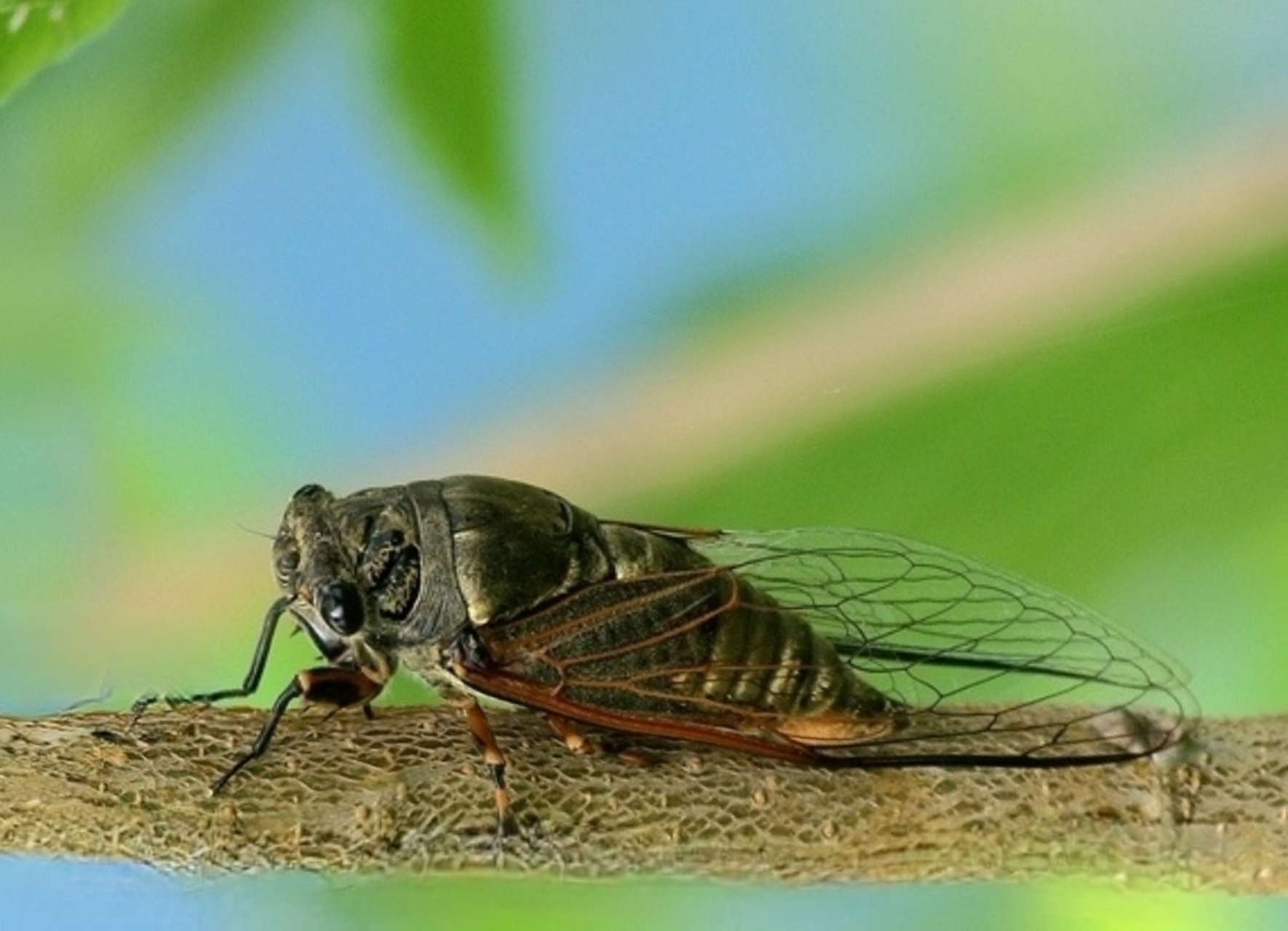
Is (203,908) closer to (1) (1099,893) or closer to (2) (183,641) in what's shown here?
(1) (1099,893)

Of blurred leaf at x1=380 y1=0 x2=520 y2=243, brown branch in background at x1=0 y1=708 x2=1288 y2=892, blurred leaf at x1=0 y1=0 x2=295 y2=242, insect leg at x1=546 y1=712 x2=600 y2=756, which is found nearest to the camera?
brown branch in background at x1=0 y1=708 x2=1288 y2=892

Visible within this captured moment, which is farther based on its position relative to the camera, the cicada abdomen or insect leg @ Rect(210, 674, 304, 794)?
the cicada abdomen

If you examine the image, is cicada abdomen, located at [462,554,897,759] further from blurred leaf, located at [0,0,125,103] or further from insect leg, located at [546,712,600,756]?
blurred leaf, located at [0,0,125,103]

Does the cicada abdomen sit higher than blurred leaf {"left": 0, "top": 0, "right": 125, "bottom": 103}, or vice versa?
blurred leaf {"left": 0, "top": 0, "right": 125, "bottom": 103}

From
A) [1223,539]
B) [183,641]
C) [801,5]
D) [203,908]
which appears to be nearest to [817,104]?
[801,5]

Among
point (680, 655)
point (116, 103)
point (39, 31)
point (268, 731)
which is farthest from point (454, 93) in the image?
point (268, 731)

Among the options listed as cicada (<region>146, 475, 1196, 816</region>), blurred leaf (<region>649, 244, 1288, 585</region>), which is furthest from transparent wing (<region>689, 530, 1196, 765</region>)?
blurred leaf (<region>649, 244, 1288, 585</region>)
